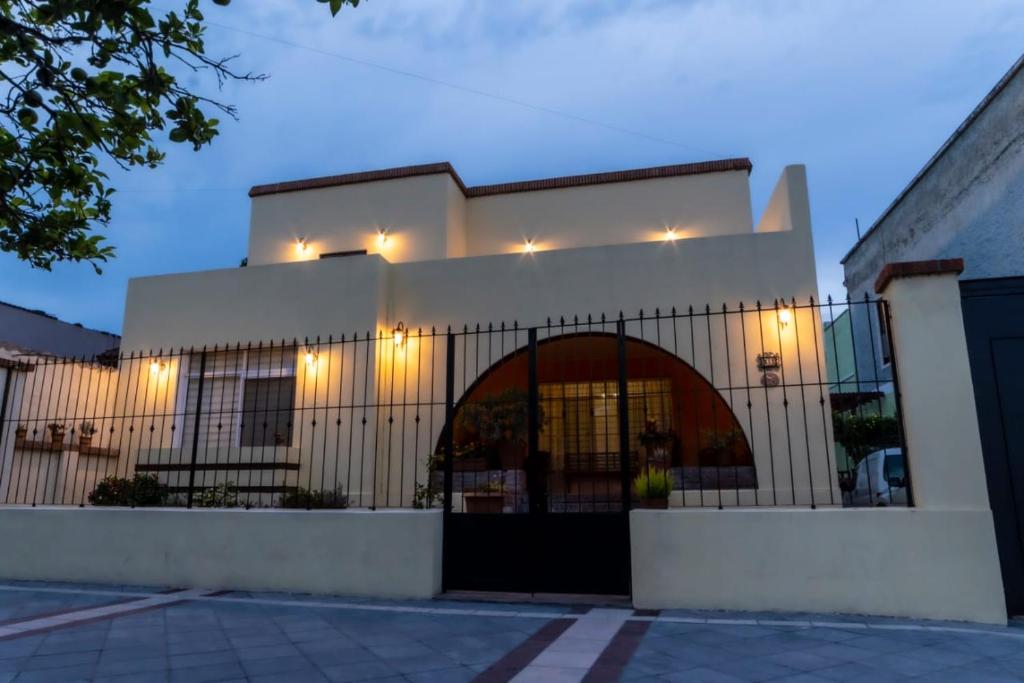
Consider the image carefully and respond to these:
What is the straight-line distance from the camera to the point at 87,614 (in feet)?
16.3

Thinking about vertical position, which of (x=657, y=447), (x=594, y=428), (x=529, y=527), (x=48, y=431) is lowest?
(x=529, y=527)

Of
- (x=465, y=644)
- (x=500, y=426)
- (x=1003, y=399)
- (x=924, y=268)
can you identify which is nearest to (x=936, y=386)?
(x=1003, y=399)

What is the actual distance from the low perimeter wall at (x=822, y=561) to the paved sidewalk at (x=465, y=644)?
184mm

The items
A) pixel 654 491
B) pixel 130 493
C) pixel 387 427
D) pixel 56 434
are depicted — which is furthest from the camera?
pixel 387 427

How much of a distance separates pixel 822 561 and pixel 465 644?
267 centimetres

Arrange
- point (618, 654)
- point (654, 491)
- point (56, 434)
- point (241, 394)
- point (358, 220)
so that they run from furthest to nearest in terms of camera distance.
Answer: point (358, 220) < point (241, 394) < point (56, 434) < point (654, 491) < point (618, 654)

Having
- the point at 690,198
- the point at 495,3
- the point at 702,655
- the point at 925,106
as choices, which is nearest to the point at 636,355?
the point at 690,198

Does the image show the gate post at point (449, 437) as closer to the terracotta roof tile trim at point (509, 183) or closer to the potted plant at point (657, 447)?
the potted plant at point (657, 447)

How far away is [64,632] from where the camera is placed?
14.3 ft

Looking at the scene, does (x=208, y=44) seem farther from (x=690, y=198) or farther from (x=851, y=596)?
(x=690, y=198)

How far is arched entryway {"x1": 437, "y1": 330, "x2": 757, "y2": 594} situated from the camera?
5566 millimetres

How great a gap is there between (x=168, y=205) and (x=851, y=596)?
54406 millimetres

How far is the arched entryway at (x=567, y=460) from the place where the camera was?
5566 millimetres

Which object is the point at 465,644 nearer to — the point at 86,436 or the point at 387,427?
the point at 387,427
